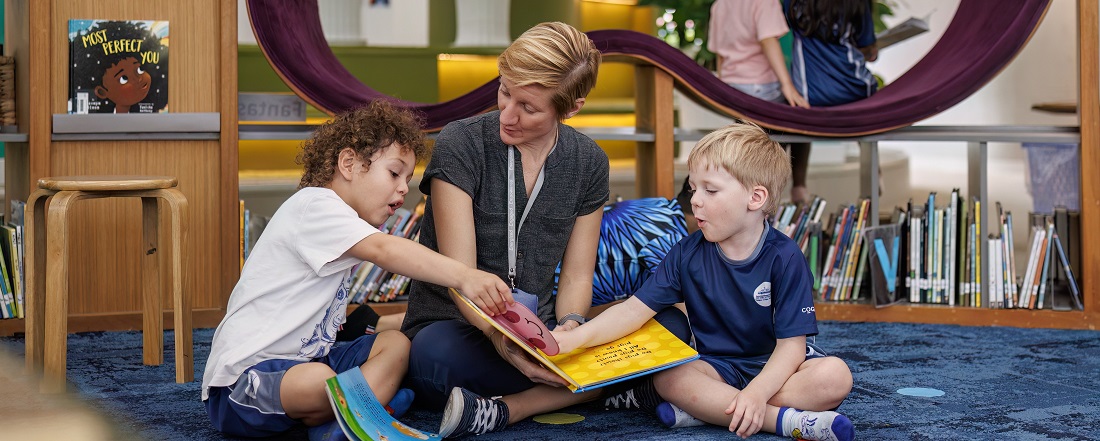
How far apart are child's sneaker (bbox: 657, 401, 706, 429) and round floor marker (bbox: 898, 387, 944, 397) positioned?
1.61 ft

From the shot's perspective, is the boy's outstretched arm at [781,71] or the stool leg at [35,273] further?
the boy's outstretched arm at [781,71]

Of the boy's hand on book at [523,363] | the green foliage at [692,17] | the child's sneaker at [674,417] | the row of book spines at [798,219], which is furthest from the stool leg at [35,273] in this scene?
the green foliage at [692,17]

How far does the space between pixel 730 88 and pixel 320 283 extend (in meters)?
1.52

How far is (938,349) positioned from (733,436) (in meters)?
1.00

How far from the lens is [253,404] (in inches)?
64.9

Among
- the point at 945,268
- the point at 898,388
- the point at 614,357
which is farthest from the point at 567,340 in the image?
the point at 945,268

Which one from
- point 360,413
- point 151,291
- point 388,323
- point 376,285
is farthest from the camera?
point 376,285

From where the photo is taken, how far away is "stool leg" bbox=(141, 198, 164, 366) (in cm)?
228

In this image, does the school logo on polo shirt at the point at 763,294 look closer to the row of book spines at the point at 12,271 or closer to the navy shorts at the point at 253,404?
the navy shorts at the point at 253,404

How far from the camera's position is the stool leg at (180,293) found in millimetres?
2139

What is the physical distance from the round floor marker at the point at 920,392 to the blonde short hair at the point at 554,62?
33.3 inches

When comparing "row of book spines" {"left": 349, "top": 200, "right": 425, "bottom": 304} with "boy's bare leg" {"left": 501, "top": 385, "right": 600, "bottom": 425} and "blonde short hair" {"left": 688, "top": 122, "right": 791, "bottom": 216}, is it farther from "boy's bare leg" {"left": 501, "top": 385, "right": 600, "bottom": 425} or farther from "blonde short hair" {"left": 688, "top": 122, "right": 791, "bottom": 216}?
"blonde short hair" {"left": 688, "top": 122, "right": 791, "bottom": 216}

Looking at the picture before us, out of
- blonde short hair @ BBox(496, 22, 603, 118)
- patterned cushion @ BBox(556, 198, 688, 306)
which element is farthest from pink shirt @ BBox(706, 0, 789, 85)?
blonde short hair @ BBox(496, 22, 603, 118)

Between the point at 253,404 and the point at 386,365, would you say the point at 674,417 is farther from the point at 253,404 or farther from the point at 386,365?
the point at 253,404
